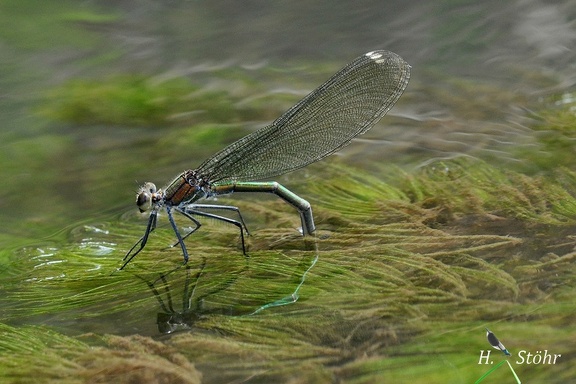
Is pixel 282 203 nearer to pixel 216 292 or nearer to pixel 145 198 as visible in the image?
pixel 145 198

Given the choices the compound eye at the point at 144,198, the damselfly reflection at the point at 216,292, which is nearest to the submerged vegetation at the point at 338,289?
the damselfly reflection at the point at 216,292

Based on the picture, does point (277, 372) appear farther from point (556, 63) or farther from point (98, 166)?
point (556, 63)

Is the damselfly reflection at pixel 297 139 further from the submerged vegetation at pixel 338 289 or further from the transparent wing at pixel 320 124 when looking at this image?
the submerged vegetation at pixel 338 289

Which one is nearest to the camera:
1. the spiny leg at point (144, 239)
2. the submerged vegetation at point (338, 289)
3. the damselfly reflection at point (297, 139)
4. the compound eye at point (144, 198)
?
the submerged vegetation at point (338, 289)

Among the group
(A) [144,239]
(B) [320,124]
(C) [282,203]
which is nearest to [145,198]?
(A) [144,239]

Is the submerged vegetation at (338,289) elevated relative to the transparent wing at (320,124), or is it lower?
lower

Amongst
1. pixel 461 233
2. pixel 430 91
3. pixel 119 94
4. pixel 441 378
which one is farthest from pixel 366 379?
pixel 119 94
